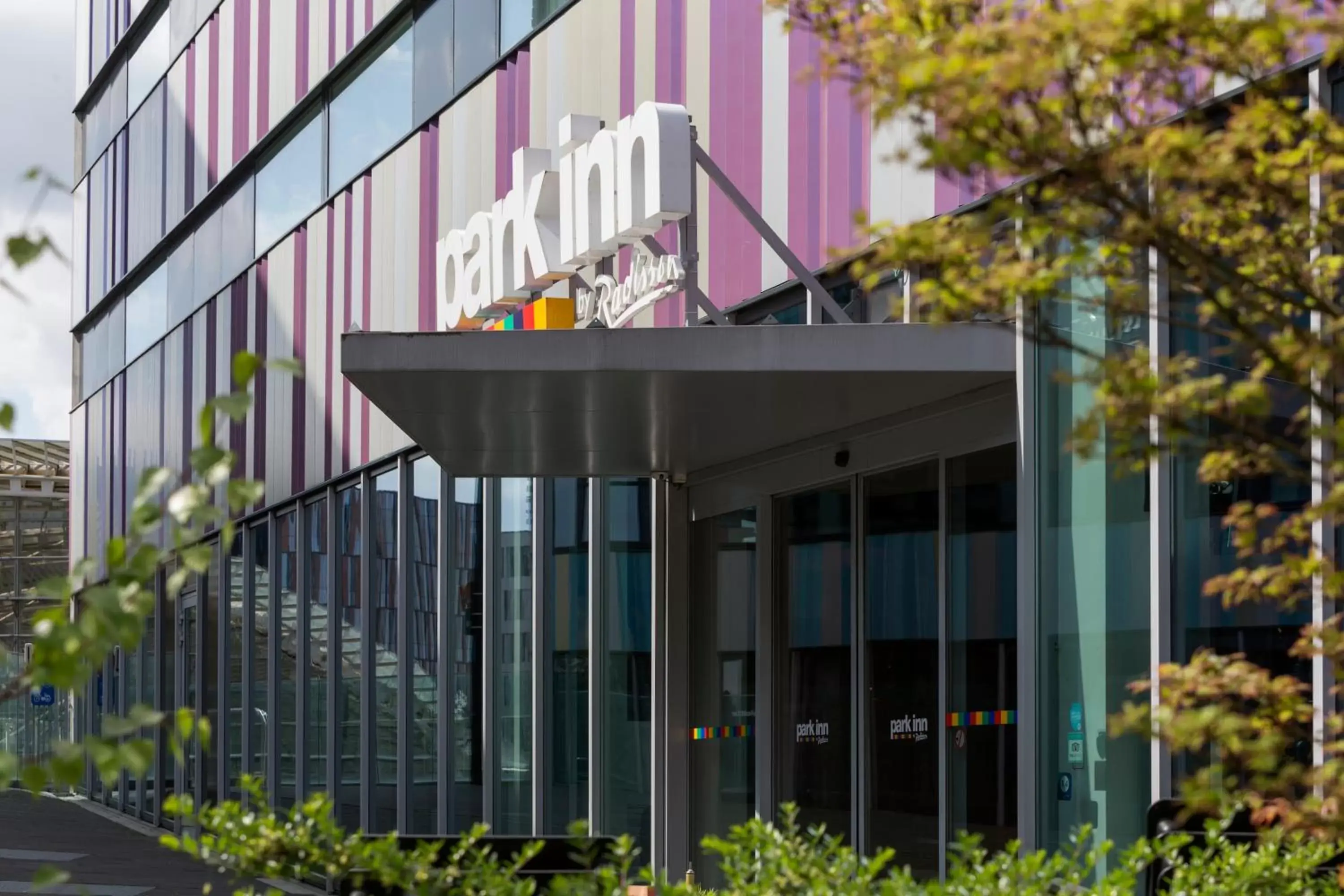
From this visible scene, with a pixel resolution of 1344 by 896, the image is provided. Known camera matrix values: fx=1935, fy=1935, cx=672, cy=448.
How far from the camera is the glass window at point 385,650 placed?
653 inches

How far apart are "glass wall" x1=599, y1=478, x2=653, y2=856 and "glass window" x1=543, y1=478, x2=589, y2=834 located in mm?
225

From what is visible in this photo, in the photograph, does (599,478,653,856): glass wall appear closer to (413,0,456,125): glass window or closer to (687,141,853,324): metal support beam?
(687,141,853,324): metal support beam


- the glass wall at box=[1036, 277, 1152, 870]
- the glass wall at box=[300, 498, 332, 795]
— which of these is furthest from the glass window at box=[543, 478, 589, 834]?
the glass wall at box=[1036, 277, 1152, 870]

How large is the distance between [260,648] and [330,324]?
438cm

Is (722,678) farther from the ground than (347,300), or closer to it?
closer to it

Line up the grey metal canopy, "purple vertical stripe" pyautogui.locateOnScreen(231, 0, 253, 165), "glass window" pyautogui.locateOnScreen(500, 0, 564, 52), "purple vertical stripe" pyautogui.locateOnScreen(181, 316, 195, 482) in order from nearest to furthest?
the grey metal canopy
"glass window" pyautogui.locateOnScreen(500, 0, 564, 52)
"purple vertical stripe" pyautogui.locateOnScreen(231, 0, 253, 165)
"purple vertical stripe" pyautogui.locateOnScreen(181, 316, 195, 482)

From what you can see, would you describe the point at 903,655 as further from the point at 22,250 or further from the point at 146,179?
the point at 146,179

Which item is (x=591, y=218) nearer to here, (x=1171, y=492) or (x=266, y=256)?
(x=1171, y=492)

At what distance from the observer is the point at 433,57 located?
16.2 metres

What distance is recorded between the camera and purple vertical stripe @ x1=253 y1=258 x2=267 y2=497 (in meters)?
20.1

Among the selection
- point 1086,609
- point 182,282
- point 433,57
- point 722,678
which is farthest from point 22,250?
point 182,282

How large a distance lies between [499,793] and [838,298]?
5971 mm

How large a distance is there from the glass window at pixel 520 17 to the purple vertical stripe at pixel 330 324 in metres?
3.99

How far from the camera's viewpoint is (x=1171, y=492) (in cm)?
779
